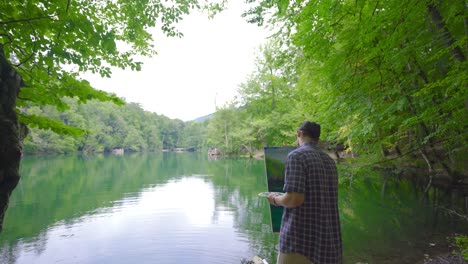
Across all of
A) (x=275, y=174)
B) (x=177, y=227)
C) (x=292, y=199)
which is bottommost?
(x=177, y=227)

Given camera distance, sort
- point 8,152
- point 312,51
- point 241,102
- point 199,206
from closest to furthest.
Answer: point 8,152 < point 312,51 < point 199,206 < point 241,102

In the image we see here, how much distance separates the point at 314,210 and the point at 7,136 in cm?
293

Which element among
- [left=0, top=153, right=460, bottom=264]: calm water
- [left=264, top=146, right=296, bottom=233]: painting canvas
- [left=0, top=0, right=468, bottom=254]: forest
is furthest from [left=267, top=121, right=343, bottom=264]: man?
[left=0, top=153, right=460, bottom=264]: calm water

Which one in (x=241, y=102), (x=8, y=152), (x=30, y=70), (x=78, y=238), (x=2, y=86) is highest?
(x=241, y=102)

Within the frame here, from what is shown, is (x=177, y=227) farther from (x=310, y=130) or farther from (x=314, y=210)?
(x=310, y=130)

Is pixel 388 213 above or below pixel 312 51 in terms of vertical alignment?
below

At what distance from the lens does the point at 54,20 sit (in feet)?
9.61

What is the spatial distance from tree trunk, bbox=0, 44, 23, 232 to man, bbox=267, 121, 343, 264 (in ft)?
8.50

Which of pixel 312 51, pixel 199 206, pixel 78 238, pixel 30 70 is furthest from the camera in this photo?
pixel 199 206

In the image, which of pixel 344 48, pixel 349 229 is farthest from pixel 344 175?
pixel 344 48

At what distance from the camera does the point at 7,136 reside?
2611 millimetres

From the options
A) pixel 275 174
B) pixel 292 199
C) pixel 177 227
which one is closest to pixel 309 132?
pixel 292 199

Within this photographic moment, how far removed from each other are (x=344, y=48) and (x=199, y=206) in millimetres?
8513

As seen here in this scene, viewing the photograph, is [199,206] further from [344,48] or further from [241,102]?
[241,102]
